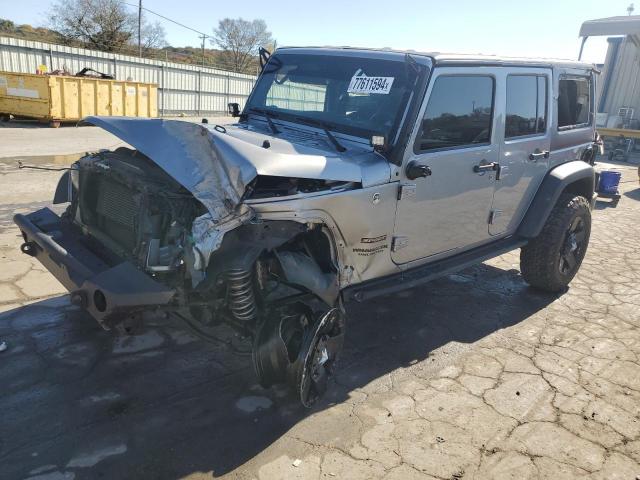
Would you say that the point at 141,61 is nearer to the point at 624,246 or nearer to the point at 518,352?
the point at 624,246

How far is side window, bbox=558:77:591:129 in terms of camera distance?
4.84 metres

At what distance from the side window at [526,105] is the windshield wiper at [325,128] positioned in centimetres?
153

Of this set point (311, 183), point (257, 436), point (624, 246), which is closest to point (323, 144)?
point (311, 183)

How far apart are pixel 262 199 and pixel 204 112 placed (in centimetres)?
2263

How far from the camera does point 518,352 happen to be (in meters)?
4.00

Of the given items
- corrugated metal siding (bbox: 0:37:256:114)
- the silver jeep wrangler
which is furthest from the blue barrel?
corrugated metal siding (bbox: 0:37:256:114)

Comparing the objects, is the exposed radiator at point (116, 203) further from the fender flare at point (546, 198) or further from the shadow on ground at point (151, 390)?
the fender flare at point (546, 198)

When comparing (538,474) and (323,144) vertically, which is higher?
(323,144)

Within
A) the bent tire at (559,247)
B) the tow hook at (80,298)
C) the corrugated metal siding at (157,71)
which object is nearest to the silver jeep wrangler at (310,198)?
the tow hook at (80,298)

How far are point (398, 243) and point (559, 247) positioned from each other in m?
2.21

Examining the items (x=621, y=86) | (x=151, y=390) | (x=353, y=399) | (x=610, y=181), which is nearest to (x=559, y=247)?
(x=353, y=399)

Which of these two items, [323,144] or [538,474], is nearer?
[538,474]

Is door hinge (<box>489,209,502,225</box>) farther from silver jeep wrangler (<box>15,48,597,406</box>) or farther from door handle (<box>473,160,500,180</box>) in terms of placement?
door handle (<box>473,160,500,180</box>)

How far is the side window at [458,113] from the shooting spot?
3508mm
